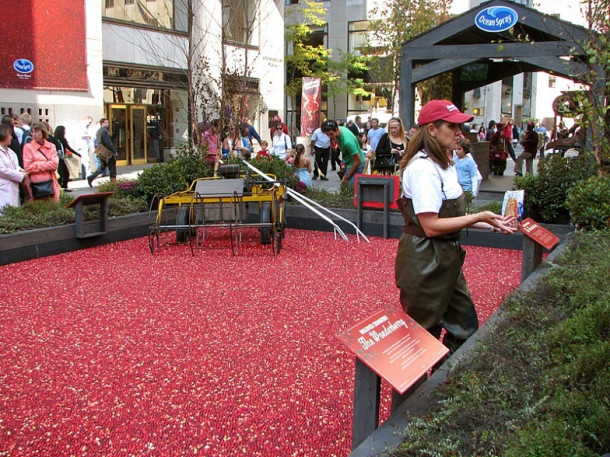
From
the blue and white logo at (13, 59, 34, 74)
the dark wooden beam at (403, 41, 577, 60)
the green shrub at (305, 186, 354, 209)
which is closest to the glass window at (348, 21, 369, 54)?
the blue and white logo at (13, 59, 34, 74)

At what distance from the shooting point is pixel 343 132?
37.2ft


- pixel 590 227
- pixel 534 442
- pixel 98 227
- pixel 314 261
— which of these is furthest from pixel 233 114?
pixel 534 442

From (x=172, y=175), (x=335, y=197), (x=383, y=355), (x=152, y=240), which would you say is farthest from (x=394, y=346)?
(x=172, y=175)

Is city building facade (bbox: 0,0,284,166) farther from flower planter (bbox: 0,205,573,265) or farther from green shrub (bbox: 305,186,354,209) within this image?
flower planter (bbox: 0,205,573,265)

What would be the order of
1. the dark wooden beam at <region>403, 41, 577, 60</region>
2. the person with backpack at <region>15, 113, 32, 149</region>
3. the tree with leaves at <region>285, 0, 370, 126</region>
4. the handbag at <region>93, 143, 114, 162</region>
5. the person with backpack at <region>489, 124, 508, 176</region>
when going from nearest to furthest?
the dark wooden beam at <region>403, 41, 577, 60</region>, the person with backpack at <region>15, 113, 32, 149</region>, the handbag at <region>93, 143, 114, 162</region>, the person with backpack at <region>489, 124, 508, 176</region>, the tree with leaves at <region>285, 0, 370, 126</region>

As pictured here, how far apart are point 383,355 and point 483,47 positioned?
10934mm

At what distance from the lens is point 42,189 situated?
34.7ft

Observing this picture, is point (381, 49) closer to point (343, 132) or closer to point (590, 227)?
point (343, 132)

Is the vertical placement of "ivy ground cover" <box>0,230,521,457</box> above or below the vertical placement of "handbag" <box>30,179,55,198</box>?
below

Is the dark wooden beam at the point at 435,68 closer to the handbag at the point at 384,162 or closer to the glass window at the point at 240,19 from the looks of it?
the handbag at the point at 384,162

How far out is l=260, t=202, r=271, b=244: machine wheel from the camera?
9891mm

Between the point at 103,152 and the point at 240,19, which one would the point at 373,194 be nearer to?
the point at 103,152

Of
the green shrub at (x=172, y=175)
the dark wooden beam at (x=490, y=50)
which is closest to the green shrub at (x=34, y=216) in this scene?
the green shrub at (x=172, y=175)

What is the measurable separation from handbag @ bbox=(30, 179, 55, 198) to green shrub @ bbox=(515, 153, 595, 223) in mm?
7105
